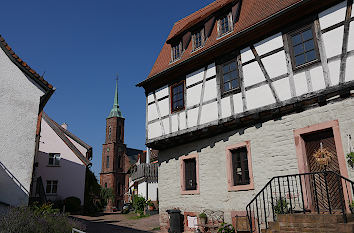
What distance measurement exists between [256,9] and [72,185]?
73.4 ft

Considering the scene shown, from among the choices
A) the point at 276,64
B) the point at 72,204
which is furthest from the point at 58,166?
the point at 276,64

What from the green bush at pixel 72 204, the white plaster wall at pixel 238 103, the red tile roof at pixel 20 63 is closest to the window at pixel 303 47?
the white plaster wall at pixel 238 103

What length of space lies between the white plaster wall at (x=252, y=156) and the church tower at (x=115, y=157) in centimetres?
4303

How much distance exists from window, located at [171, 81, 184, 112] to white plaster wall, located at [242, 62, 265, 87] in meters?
3.60

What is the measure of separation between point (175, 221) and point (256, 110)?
6209mm

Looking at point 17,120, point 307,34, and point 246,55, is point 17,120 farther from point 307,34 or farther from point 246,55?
point 307,34

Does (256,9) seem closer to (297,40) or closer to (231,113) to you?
(297,40)

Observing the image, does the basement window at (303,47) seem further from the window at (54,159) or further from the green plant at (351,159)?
the window at (54,159)

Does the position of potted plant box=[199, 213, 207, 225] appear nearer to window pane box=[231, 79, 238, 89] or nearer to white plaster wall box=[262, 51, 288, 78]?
window pane box=[231, 79, 238, 89]

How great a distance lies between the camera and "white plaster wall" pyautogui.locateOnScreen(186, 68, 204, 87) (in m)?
14.0

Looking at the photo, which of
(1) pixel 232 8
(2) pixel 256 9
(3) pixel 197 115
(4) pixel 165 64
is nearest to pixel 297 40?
(2) pixel 256 9

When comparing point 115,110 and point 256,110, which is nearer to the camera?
point 256,110

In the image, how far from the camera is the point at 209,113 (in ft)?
43.3

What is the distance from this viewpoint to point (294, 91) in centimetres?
1055
